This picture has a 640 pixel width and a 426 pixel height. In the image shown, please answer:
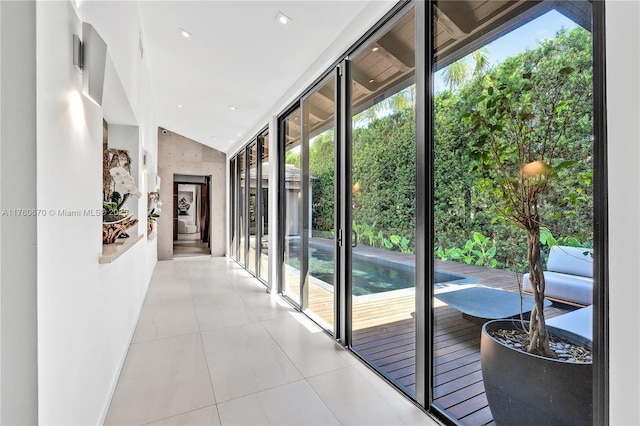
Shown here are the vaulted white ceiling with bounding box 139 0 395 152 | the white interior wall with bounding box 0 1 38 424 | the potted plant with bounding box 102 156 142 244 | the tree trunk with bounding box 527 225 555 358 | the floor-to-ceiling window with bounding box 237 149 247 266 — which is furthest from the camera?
the floor-to-ceiling window with bounding box 237 149 247 266

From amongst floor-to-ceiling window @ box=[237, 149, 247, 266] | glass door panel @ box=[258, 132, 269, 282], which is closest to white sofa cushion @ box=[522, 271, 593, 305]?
glass door panel @ box=[258, 132, 269, 282]

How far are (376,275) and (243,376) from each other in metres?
1.34

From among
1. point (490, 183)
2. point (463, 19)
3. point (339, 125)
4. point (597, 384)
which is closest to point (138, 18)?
point (339, 125)

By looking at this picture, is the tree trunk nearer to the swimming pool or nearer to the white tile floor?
the swimming pool

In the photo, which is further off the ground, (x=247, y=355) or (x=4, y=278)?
(x=4, y=278)

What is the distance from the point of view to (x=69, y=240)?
4.23 ft

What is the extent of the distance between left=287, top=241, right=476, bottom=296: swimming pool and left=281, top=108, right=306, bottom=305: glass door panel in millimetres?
721

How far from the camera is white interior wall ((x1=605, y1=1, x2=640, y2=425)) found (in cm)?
98

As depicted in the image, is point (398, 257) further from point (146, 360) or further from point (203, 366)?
point (146, 360)

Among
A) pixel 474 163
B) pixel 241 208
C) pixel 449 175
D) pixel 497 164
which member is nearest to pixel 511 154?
pixel 497 164

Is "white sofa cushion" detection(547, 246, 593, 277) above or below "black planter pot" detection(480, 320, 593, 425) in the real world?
above

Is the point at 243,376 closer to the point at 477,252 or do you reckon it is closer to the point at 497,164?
the point at 477,252

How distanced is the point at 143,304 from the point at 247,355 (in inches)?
89.1

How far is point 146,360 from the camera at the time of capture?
2623 millimetres
